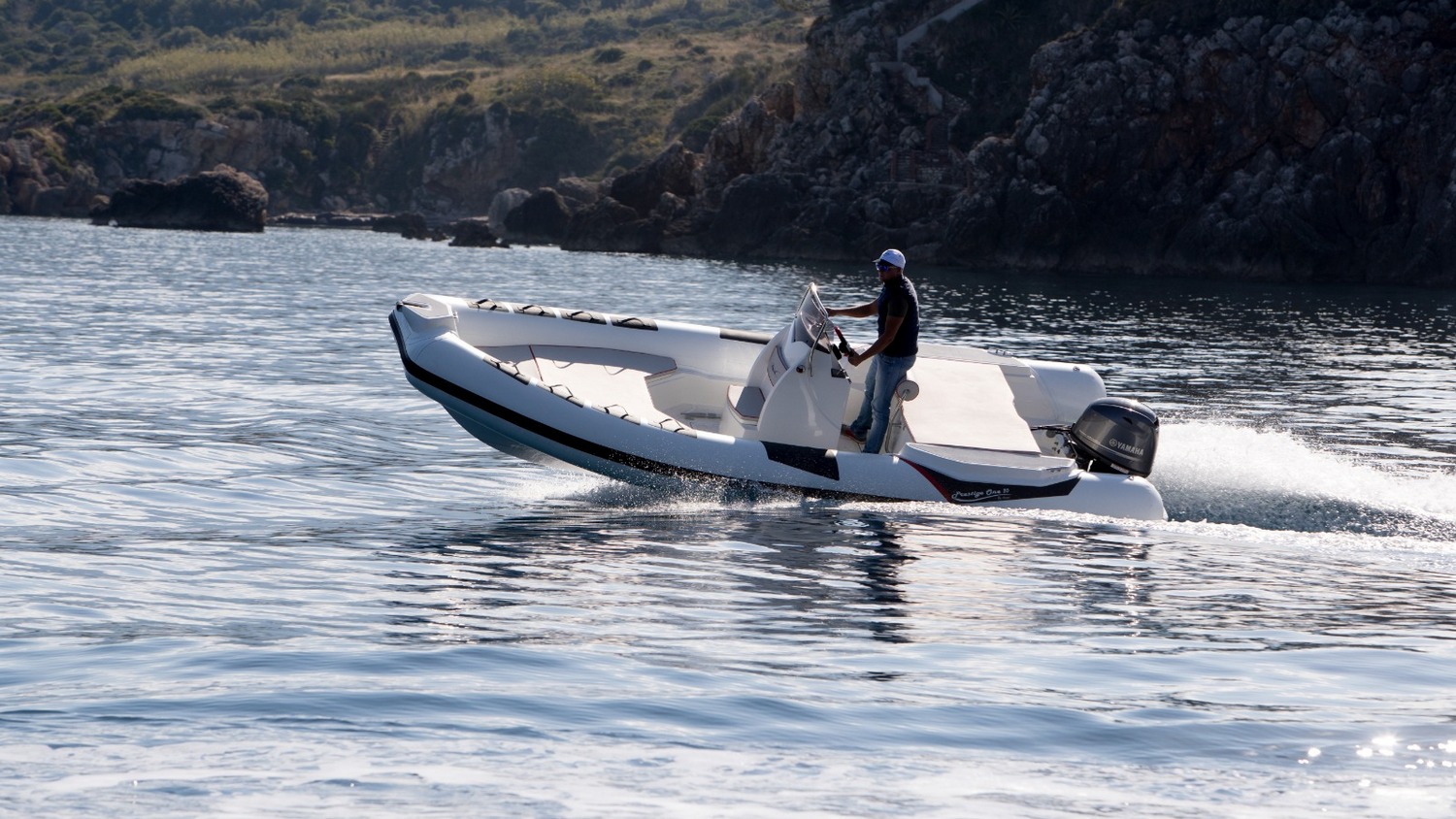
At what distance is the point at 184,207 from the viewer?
307ft

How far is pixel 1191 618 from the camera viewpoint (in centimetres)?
898

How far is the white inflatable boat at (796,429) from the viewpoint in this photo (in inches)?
477

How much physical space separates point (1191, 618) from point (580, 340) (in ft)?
22.9

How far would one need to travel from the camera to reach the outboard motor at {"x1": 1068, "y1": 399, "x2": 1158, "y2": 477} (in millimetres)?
12414

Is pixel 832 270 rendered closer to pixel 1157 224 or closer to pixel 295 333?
pixel 1157 224

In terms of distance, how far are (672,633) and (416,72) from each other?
15877 cm

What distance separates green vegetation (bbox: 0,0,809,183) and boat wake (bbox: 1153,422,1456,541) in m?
90.4

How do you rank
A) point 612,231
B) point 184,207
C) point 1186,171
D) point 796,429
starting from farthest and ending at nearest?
point 184,207 → point 612,231 → point 1186,171 → point 796,429

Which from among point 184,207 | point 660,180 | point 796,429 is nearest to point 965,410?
point 796,429

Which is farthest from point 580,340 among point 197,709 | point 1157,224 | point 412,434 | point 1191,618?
point 1157,224

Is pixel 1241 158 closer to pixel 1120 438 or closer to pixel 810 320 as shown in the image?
pixel 1120 438

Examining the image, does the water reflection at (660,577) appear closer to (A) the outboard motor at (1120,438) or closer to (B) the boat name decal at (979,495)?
(B) the boat name decal at (979,495)

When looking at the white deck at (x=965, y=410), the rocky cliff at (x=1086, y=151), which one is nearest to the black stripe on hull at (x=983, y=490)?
the white deck at (x=965, y=410)

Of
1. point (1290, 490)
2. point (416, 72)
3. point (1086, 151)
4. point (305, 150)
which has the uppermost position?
point (416, 72)
